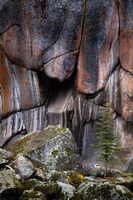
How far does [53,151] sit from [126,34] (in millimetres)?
7173

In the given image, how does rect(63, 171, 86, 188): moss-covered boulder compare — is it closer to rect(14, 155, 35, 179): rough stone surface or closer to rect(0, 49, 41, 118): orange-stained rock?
rect(14, 155, 35, 179): rough stone surface

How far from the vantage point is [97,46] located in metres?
17.5

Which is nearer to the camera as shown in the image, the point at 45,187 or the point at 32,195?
the point at 32,195

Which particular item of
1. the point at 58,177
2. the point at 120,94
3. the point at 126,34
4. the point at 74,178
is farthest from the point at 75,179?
the point at 126,34

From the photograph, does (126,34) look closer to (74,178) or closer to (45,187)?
(74,178)

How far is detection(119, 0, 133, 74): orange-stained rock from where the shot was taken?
1736cm

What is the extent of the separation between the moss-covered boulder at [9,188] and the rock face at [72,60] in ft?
26.0

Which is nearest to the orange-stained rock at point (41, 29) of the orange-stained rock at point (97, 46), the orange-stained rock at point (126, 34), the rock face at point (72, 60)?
the rock face at point (72, 60)

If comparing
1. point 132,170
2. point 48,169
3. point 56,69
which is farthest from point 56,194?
point 56,69

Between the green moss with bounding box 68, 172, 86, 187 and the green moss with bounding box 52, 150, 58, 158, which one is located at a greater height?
the green moss with bounding box 68, 172, 86, 187

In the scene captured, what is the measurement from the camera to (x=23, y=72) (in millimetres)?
18375

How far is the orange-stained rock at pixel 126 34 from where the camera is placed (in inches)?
683

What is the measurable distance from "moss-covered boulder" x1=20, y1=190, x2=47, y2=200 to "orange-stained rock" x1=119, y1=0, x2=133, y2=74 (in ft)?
31.6

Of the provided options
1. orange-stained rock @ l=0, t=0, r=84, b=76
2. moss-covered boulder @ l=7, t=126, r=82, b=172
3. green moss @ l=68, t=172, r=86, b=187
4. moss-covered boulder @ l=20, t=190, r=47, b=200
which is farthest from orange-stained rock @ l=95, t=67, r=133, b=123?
moss-covered boulder @ l=20, t=190, r=47, b=200
